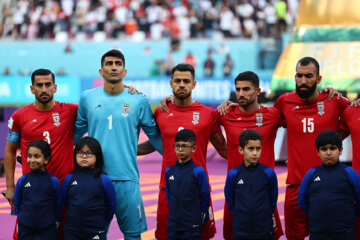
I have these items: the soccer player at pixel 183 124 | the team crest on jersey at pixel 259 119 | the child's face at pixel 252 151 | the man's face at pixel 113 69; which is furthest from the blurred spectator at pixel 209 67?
the child's face at pixel 252 151

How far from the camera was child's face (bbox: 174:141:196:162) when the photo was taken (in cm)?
637

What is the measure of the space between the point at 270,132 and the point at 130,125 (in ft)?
4.55

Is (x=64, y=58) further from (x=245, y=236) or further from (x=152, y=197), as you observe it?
(x=245, y=236)

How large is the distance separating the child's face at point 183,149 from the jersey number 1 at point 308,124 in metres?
1.17

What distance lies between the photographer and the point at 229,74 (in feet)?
87.1

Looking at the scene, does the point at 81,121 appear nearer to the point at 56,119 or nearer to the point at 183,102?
the point at 56,119

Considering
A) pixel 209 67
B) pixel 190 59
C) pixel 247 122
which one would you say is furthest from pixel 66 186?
pixel 190 59

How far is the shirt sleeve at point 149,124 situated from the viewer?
22.3 feet

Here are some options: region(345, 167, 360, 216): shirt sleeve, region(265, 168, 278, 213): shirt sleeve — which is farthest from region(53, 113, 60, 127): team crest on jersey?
region(345, 167, 360, 216): shirt sleeve

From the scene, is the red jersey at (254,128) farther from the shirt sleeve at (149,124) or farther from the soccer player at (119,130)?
the soccer player at (119,130)

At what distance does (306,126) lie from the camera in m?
6.73

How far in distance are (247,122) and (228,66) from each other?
20080 millimetres

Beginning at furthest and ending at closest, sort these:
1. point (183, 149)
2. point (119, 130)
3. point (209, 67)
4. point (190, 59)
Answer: point (190, 59), point (209, 67), point (119, 130), point (183, 149)

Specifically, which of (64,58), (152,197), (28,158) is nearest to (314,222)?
(28,158)
